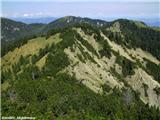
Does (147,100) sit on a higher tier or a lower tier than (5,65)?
lower

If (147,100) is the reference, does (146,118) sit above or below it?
above

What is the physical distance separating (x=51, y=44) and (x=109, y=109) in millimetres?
83365

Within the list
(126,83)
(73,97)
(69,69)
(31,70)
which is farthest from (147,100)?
(73,97)

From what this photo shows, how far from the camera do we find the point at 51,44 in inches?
7470

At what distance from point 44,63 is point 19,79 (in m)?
15.4

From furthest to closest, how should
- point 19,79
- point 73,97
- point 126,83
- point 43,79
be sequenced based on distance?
point 126,83, point 19,79, point 43,79, point 73,97

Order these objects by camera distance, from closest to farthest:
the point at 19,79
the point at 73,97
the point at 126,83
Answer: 1. the point at 73,97
2. the point at 19,79
3. the point at 126,83

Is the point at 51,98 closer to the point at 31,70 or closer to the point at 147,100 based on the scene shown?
the point at 31,70

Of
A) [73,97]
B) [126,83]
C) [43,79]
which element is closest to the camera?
[73,97]

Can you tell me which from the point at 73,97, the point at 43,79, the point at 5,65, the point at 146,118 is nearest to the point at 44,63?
the point at 43,79

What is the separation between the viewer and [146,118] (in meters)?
115

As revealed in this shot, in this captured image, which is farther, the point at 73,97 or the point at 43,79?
the point at 43,79

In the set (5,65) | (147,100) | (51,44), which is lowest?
(147,100)

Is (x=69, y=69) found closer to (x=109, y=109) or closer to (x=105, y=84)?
(x=105, y=84)
